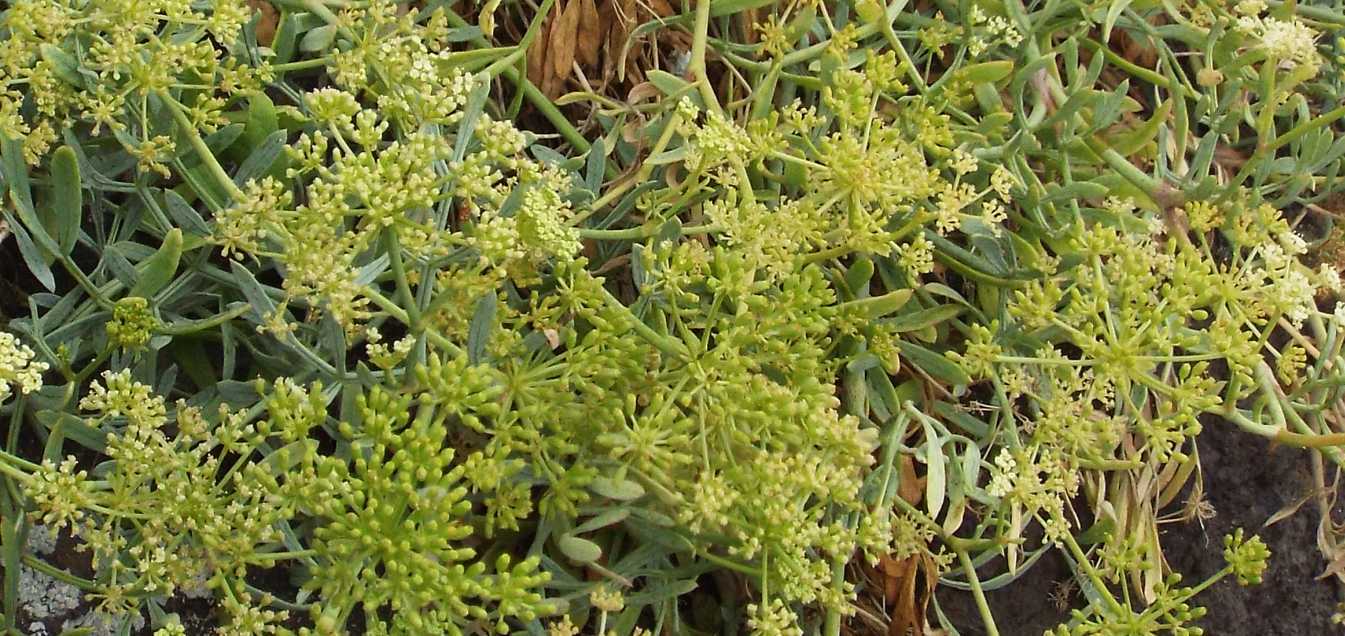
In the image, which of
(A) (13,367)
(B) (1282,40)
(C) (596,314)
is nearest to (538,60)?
(C) (596,314)

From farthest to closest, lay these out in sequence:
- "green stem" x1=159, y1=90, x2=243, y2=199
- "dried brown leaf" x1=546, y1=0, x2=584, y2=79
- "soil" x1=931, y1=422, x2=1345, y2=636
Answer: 1. "soil" x1=931, y1=422, x2=1345, y2=636
2. "dried brown leaf" x1=546, y1=0, x2=584, y2=79
3. "green stem" x1=159, y1=90, x2=243, y2=199

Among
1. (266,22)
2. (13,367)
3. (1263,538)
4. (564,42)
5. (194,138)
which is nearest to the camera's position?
(13,367)

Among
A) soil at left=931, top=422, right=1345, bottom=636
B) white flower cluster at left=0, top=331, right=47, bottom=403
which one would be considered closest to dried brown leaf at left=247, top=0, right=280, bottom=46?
white flower cluster at left=0, top=331, right=47, bottom=403

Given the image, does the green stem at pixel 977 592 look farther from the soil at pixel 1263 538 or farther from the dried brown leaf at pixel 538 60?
the dried brown leaf at pixel 538 60

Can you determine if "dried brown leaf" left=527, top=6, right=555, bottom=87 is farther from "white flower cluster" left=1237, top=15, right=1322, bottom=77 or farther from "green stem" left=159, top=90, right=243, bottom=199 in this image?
"white flower cluster" left=1237, top=15, right=1322, bottom=77

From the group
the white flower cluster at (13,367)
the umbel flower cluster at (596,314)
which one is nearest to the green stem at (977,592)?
the umbel flower cluster at (596,314)

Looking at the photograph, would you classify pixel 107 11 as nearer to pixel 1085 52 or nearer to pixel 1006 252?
pixel 1006 252

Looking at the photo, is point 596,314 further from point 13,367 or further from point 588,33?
point 13,367
